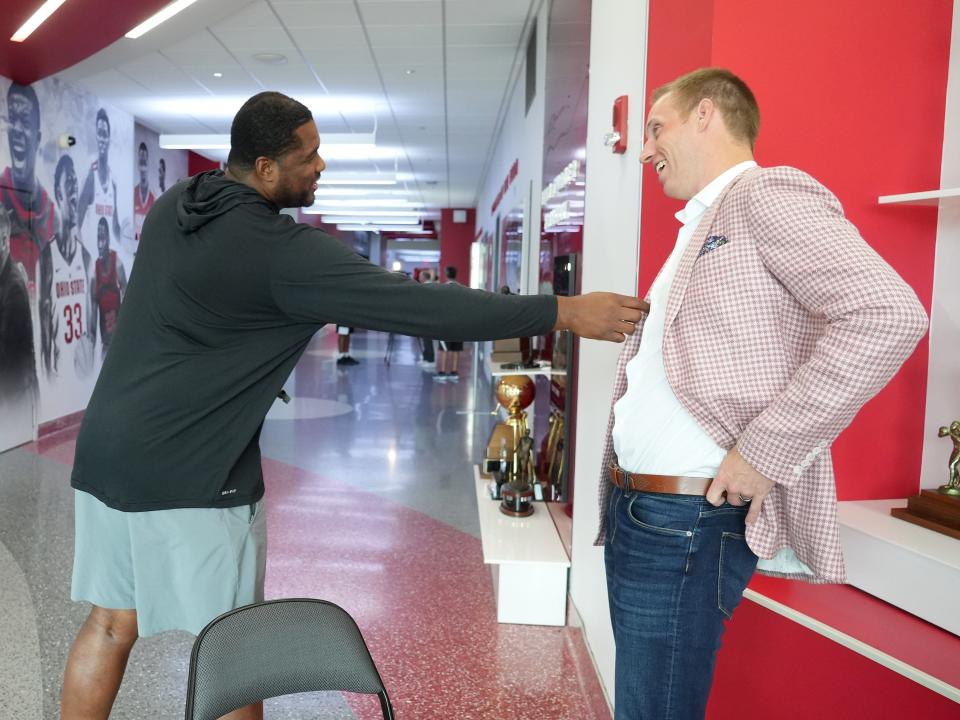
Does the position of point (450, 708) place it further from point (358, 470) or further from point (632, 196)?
point (358, 470)

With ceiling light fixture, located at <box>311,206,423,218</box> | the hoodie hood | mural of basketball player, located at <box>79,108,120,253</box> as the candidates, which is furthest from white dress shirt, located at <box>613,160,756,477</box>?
ceiling light fixture, located at <box>311,206,423,218</box>

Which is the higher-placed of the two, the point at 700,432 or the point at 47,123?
the point at 47,123

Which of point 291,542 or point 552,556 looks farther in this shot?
point 291,542

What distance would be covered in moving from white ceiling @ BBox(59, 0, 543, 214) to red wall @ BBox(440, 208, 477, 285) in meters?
10.9

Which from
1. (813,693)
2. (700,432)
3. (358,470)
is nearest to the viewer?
(700,432)

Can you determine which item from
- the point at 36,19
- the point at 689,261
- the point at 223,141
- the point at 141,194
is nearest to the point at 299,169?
the point at 689,261

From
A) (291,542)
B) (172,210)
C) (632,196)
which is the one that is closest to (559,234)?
(632,196)

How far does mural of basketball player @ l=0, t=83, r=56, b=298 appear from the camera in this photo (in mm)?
A: 6012

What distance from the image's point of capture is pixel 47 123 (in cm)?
663

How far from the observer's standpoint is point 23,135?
6.19 metres

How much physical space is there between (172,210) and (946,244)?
183 centimetres

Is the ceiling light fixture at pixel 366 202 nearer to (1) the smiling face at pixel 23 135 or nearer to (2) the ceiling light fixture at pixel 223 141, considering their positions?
(2) the ceiling light fixture at pixel 223 141

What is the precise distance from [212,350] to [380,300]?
1.34 feet

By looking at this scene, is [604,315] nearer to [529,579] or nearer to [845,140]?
[845,140]
